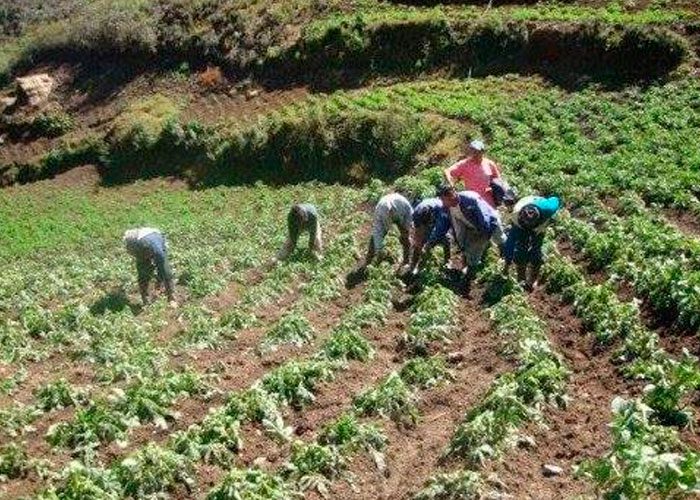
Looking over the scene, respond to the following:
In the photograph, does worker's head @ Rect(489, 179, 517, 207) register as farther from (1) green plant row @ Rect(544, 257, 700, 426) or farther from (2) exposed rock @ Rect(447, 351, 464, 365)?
(2) exposed rock @ Rect(447, 351, 464, 365)

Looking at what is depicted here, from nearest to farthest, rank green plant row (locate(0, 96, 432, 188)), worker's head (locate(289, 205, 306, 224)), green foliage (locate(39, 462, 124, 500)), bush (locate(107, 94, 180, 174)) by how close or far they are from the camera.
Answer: green foliage (locate(39, 462, 124, 500))
worker's head (locate(289, 205, 306, 224))
green plant row (locate(0, 96, 432, 188))
bush (locate(107, 94, 180, 174))

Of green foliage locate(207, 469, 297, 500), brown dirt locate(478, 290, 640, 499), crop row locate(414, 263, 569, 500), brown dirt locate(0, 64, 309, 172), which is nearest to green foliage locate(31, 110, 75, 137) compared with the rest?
brown dirt locate(0, 64, 309, 172)

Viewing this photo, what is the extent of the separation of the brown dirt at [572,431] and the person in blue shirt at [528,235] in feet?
6.81

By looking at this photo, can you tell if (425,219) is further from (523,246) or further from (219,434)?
(219,434)

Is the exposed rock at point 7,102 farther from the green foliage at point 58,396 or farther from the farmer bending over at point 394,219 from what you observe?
the green foliage at point 58,396

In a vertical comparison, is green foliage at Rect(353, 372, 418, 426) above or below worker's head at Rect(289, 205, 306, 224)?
above

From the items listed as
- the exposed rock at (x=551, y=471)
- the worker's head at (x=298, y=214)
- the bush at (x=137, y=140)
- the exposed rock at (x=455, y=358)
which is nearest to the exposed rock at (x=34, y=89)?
the bush at (x=137, y=140)

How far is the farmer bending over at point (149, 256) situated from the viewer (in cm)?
1532

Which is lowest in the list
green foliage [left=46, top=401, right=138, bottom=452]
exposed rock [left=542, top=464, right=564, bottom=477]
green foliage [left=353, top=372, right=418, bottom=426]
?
green foliage [left=46, top=401, right=138, bottom=452]

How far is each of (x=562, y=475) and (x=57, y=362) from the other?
7.67 meters

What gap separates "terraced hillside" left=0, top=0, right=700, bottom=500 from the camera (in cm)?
811

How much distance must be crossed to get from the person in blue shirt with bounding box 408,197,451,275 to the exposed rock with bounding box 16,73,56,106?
33.0 metres

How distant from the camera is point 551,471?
25.6 feet

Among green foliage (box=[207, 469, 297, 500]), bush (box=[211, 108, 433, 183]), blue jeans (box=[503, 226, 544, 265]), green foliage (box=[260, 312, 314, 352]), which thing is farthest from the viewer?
bush (box=[211, 108, 433, 183])
